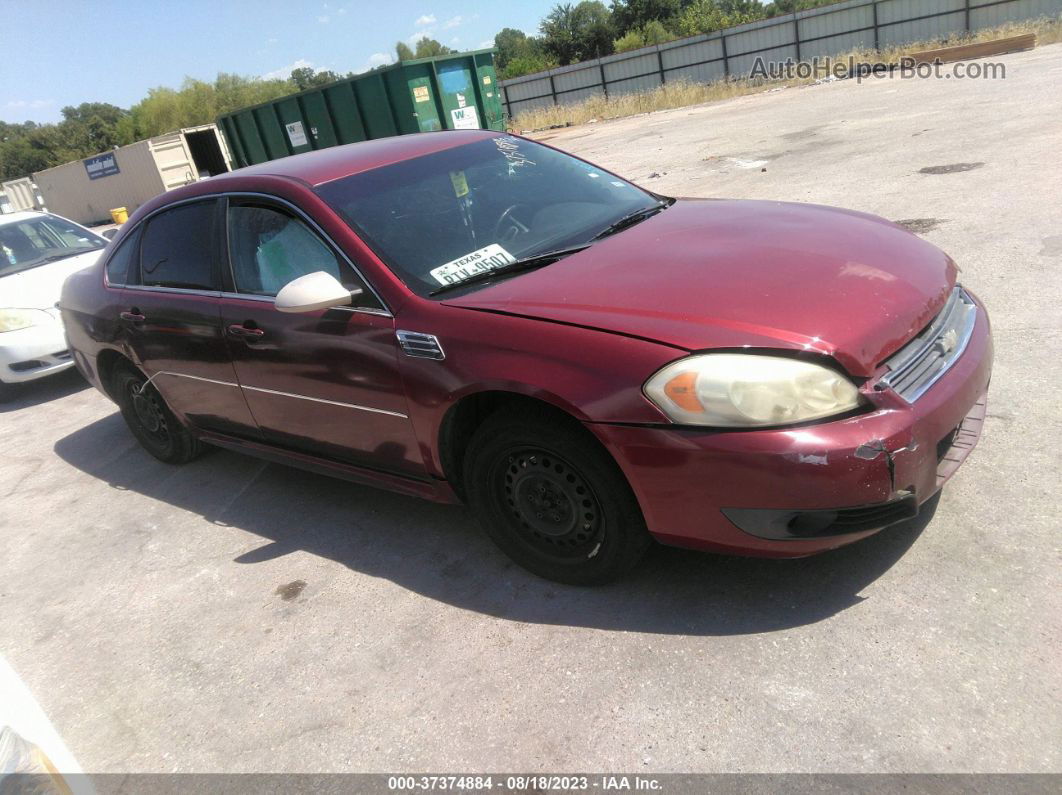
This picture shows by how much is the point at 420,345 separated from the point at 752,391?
1.30 metres

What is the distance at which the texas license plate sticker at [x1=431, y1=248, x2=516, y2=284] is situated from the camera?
3.32 metres

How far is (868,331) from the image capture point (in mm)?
2656

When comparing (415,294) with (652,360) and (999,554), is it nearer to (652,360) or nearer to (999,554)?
(652,360)

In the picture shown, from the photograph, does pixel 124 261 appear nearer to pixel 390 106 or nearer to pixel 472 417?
pixel 472 417

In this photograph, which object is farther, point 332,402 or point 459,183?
point 459,183

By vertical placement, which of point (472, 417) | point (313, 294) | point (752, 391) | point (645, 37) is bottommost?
point (472, 417)

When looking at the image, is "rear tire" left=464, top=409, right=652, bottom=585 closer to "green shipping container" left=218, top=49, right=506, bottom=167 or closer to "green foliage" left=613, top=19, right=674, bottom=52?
"green shipping container" left=218, top=49, right=506, bottom=167

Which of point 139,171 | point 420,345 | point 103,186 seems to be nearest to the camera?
point 420,345

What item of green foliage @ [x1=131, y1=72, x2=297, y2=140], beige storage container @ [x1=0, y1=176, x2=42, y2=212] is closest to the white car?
beige storage container @ [x1=0, y1=176, x2=42, y2=212]

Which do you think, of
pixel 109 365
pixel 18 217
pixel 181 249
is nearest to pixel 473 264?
pixel 181 249

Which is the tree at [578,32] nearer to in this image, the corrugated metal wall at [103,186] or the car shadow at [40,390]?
the corrugated metal wall at [103,186]

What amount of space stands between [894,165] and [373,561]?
27.4 feet

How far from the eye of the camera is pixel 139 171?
25781 millimetres

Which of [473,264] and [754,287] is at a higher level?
[473,264]
